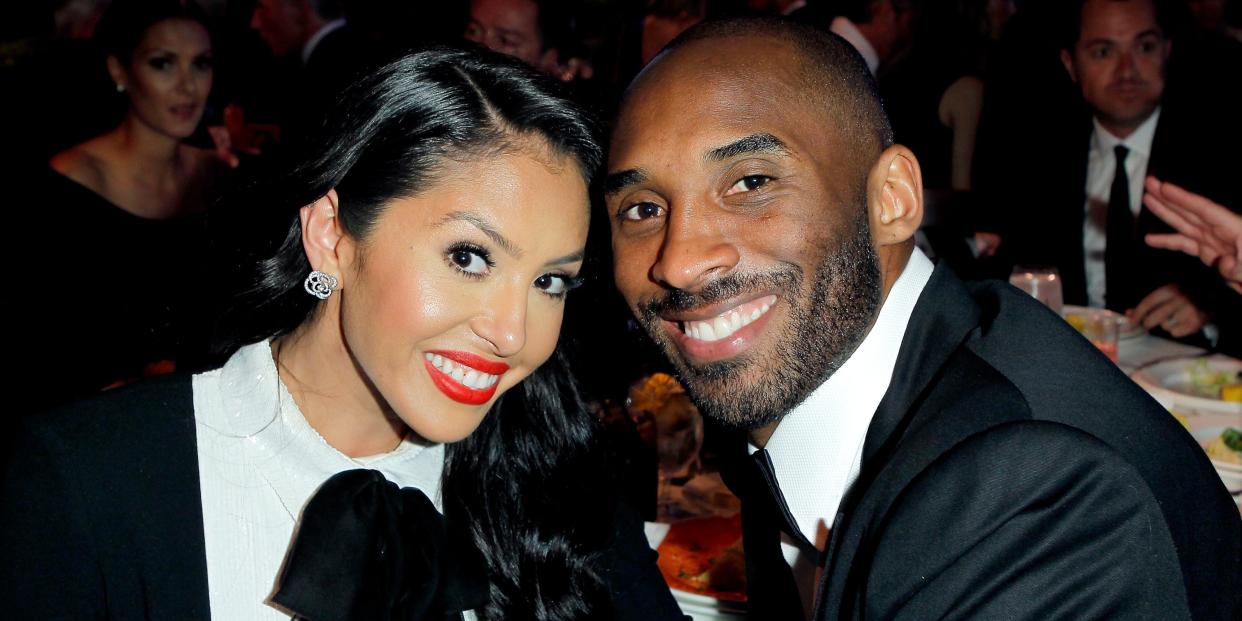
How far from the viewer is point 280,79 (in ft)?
24.6

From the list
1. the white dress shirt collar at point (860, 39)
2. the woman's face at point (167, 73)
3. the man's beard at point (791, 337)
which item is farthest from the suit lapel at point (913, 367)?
the white dress shirt collar at point (860, 39)

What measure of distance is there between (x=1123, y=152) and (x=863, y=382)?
335cm

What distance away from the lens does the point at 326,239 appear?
76.0 inches

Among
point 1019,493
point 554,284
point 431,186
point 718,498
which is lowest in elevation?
point 718,498

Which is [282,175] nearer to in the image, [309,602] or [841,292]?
[309,602]

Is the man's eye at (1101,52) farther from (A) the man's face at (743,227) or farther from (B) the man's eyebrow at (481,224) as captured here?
(B) the man's eyebrow at (481,224)

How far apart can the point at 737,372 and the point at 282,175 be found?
0.97 metres

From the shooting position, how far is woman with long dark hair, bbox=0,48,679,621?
5.64 ft

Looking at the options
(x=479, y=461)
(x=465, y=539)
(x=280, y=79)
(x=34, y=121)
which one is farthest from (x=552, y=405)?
(x=280, y=79)

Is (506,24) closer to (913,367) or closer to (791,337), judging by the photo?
(791,337)

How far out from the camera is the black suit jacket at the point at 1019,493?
1.37 m

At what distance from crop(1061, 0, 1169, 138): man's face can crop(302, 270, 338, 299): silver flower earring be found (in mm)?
3949

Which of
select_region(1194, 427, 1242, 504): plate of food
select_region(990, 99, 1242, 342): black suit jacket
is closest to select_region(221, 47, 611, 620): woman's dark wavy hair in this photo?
select_region(1194, 427, 1242, 504): plate of food

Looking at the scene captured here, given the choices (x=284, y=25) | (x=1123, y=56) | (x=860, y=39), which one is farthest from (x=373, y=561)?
(x=284, y=25)
